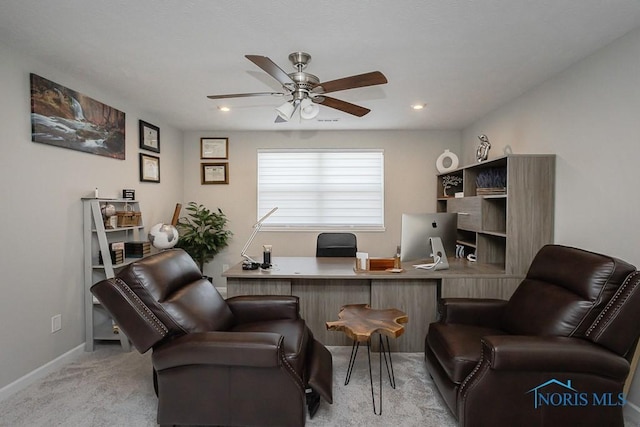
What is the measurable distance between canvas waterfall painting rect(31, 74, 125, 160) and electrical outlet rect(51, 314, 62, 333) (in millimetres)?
1386

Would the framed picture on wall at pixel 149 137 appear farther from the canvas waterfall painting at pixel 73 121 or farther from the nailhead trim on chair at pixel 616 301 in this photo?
the nailhead trim on chair at pixel 616 301

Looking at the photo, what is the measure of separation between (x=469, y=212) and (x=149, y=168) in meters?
3.70

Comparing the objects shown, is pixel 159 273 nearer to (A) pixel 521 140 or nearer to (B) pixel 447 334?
(B) pixel 447 334

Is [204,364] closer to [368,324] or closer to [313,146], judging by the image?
[368,324]

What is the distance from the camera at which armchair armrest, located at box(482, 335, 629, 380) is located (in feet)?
5.25

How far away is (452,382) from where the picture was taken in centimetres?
186

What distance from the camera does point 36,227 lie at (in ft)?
A: 7.92

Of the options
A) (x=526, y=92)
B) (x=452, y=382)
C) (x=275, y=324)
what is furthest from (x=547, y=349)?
(x=526, y=92)

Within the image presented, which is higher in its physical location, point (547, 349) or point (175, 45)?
point (175, 45)

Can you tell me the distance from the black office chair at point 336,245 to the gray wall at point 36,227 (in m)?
2.27

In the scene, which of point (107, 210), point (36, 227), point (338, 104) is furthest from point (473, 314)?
point (36, 227)

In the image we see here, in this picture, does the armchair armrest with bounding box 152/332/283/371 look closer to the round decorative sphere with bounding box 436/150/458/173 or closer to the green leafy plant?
the green leafy plant

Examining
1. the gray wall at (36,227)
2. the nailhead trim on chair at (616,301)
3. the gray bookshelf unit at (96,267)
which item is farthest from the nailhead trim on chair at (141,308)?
the nailhead trim on chair at (616,301)

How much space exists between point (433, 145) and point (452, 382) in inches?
141
